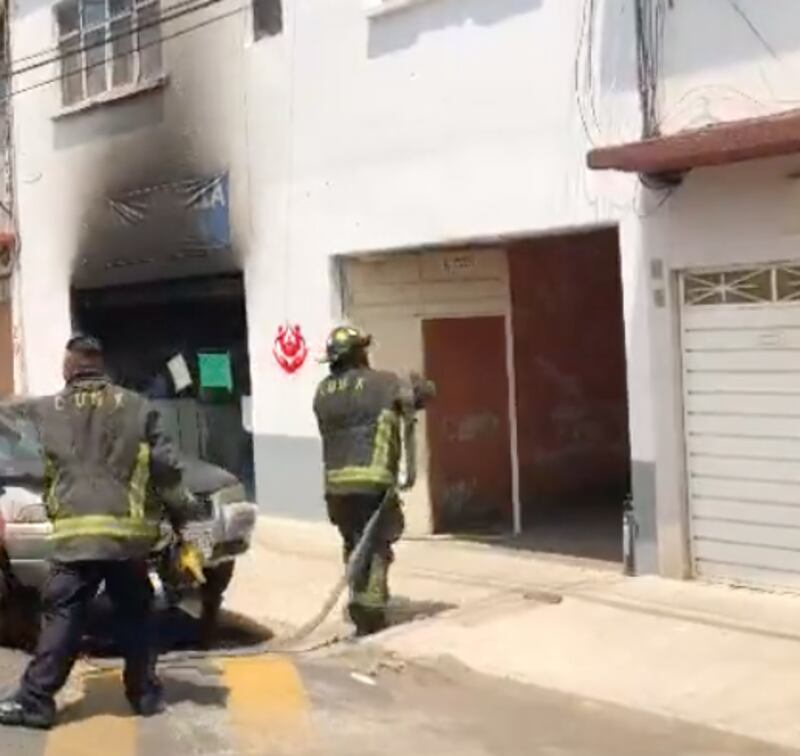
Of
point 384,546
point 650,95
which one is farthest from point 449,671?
point 650,95

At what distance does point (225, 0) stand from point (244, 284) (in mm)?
2669

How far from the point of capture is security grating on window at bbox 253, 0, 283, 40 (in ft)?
46.3

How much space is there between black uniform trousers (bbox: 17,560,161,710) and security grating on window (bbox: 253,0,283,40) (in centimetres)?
786

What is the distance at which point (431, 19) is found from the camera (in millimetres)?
12344

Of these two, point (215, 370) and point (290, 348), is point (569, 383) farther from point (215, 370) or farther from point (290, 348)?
point (215, 370)

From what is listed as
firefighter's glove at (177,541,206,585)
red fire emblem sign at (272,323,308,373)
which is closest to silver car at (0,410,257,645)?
firefighter's glove at (177,541,206,585)

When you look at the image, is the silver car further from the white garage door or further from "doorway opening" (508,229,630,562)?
"doorway opening" (508,229,630,562)

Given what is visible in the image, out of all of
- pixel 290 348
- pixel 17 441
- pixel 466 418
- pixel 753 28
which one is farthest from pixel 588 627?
pixel 290 348

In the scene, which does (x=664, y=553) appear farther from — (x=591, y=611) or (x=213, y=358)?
(x=213, y=358)

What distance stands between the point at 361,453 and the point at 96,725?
95.6 inches

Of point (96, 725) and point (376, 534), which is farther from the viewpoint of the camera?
point (376, 534)

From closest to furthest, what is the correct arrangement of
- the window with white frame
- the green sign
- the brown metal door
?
the brown metal door, the green sign, the window with white frame

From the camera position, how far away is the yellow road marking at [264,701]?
→ 23.0 feet

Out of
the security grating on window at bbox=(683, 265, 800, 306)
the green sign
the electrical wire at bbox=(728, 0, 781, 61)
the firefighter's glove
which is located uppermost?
the electrical wire at bbox=(728, 0, 781, 61)
